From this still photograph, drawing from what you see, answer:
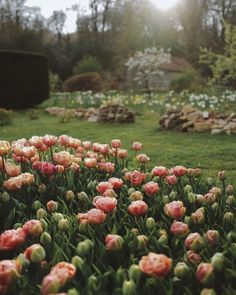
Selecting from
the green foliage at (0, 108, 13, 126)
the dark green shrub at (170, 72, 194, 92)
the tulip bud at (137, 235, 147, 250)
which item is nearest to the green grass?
the green foliage at (0, 108, 13, 126)

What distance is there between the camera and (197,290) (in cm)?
159

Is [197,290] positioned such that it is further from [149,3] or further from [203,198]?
[149,3]

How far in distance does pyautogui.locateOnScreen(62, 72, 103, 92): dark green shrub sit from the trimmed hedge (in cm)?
617

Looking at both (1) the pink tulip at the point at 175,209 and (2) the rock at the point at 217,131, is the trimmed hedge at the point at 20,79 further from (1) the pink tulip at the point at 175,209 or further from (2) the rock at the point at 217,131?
(1) the pink tulip at the point at 175,209

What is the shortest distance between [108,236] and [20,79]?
37.9 ft

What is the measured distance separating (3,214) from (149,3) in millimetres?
37956

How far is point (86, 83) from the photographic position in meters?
19.7

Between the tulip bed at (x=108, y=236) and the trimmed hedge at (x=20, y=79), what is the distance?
9.95m

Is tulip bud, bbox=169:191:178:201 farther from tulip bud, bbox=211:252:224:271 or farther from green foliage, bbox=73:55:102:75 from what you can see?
green foliage, bbox=73:55:102:75

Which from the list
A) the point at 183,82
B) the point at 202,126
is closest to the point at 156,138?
the point at 202,126

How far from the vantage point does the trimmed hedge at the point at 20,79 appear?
1252 cm

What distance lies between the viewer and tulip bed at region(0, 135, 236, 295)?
1529 millimetres

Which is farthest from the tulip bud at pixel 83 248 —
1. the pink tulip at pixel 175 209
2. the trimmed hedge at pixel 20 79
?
the trimmed hedge at pixel 20 79

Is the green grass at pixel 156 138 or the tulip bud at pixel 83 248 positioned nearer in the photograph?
the tulip bud at pixel 83 248
